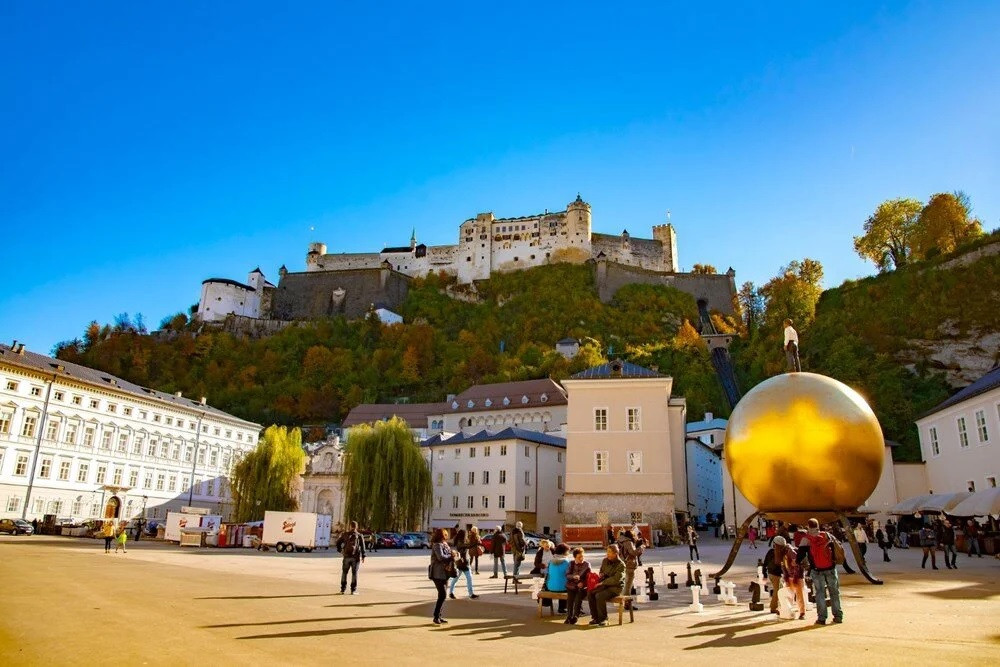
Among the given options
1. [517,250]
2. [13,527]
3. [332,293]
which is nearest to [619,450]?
[13,527]

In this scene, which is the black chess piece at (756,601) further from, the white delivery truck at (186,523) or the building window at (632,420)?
the white delivery truck at (186,523)

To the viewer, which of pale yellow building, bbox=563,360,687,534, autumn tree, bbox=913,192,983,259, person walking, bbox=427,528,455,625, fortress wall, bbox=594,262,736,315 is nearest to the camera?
person walking, bbox=427,528,455,625

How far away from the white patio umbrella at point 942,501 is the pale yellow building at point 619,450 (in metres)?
12.8

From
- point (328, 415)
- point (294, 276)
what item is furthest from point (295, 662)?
point (294, 276)

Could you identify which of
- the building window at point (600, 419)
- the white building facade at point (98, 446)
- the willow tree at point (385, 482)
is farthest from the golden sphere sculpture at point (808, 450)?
the white building facade at point (98, 446)

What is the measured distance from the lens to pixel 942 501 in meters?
26.0

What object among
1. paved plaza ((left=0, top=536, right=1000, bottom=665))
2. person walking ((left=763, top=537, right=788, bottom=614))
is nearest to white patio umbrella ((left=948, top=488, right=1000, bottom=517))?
paved plaza ((left=0, top=536, right=1000, bottom=665))

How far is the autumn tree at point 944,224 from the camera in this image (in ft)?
229

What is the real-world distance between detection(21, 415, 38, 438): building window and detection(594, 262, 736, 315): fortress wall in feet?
247

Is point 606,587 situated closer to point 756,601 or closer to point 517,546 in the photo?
point 756,601

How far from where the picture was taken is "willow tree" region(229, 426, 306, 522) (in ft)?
153

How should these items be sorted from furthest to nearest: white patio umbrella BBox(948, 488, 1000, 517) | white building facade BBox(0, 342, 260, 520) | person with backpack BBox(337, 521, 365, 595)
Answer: white building facade BBox(0, 342, 260, 520), white patio umbrella BBox(948, 488, 1000, 517), person with backpack BBox(337, 521, 365, 595)

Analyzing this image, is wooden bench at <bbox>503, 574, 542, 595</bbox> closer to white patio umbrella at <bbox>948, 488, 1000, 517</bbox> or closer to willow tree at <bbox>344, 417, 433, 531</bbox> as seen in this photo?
white patio umbrella at <bbox>948, 488, 1000, 517</bbox>

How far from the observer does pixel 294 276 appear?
4562 inches
